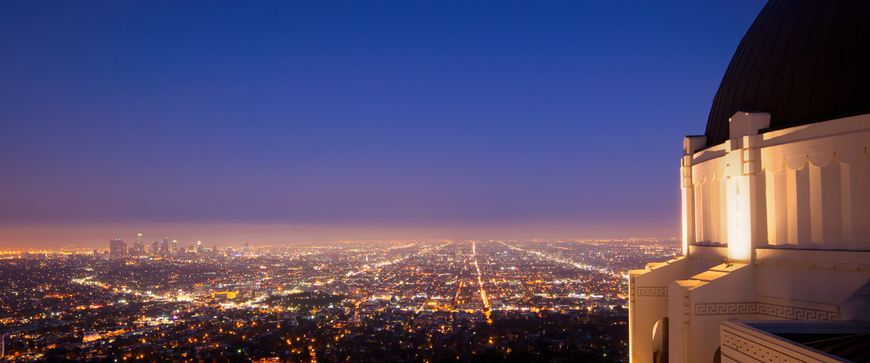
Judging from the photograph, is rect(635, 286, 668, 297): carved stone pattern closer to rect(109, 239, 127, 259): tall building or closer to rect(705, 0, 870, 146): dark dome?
rect(705, 0, 870, 146): dark dome

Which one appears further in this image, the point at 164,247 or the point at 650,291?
the point at 164,247

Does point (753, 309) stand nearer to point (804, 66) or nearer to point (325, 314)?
point (804, 66)

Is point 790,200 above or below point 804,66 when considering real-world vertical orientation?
below

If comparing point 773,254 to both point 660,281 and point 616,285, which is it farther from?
point 616,285

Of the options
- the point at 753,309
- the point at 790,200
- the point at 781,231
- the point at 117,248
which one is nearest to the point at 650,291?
the point at 753,309

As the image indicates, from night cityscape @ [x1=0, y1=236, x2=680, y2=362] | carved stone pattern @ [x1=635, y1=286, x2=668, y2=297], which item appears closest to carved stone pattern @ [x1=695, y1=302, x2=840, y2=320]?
carved stone pattern @ [x1=635, y1=286, x2=668, y2=297]

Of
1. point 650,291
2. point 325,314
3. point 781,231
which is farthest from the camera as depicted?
point 325,314

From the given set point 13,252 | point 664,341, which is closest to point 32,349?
point 664,341
